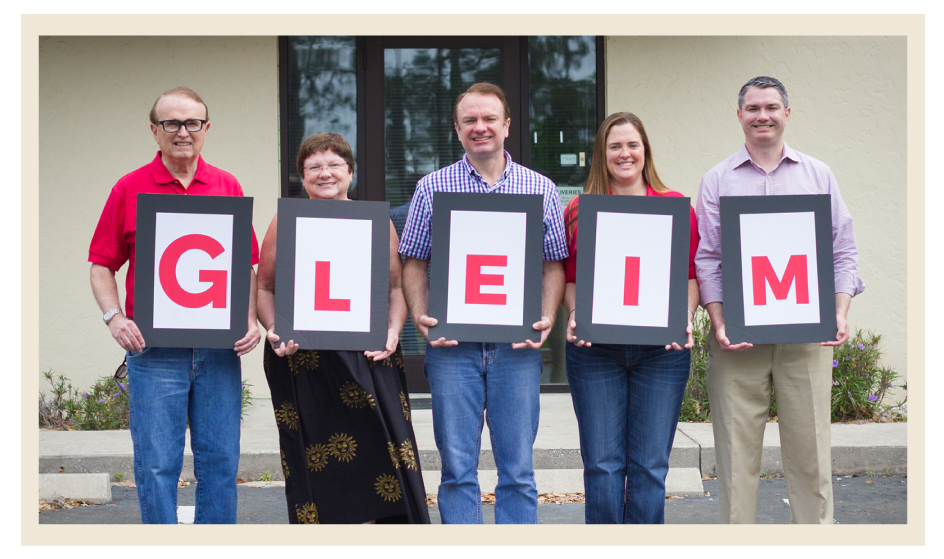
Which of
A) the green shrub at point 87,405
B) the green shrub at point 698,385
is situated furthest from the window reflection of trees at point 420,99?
the green shrub at point 698,385

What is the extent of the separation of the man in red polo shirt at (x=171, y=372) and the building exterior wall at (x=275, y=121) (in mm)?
3749

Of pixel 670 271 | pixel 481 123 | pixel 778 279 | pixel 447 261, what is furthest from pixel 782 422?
pixel 481 123

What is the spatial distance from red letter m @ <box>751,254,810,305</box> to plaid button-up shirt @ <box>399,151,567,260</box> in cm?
74

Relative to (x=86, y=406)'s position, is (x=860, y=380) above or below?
above

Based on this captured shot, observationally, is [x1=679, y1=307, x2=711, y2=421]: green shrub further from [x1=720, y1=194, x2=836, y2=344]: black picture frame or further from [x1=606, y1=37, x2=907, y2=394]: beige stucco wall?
[x1=720, y1=194, x2=836, y2=344]: black picture frame

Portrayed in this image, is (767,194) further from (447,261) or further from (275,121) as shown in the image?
(275,121)

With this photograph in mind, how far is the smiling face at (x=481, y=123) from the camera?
3.17m

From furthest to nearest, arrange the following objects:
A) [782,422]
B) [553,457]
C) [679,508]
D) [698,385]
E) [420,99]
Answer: [420,99], [698,385], [553,457], [679,508], [782,422]

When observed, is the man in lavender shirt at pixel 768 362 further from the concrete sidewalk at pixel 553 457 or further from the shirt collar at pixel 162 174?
the shirt collar at pixel 162 174

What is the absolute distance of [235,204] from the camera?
3.17 meters

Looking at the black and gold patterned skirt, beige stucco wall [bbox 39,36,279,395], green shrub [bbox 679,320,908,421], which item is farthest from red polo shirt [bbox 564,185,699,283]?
beige stucco wall [bbox 39,36,279,395]

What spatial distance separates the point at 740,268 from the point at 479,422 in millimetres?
1164

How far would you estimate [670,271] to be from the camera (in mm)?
3205

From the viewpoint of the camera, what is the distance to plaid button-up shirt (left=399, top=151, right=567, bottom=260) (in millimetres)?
3244
